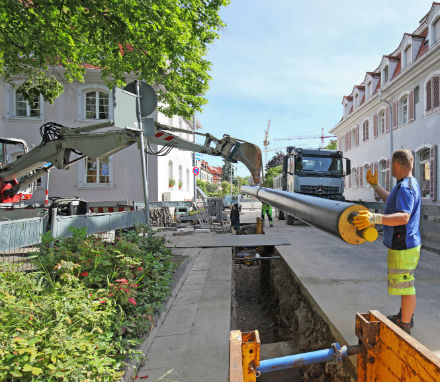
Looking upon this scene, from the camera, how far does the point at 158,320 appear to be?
277 centimetres

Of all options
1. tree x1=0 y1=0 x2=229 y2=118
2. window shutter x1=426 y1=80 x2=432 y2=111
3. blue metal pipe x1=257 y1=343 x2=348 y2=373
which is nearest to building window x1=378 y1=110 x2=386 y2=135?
window shutter x1=426 y1=80 x2=432 y2=111

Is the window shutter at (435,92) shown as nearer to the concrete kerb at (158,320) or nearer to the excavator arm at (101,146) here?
the excavator arm at (101,146)

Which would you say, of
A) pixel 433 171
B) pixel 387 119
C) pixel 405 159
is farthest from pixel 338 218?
pixel 387 119

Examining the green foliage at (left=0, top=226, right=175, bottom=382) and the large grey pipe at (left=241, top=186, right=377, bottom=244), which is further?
the large grey pipe at (left=241, top=186, right=377, bottom=244)

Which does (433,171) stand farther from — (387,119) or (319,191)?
(319,191)

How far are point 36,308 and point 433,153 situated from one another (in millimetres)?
16281

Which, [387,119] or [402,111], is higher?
[402,111]

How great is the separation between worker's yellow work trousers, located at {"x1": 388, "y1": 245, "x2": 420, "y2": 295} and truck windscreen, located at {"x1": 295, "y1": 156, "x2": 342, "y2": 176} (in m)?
8.89

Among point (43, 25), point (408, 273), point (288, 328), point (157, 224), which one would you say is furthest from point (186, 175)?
point (408, 273)

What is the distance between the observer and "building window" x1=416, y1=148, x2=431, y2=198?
13.9 metres

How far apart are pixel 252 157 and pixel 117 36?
10.9 ft

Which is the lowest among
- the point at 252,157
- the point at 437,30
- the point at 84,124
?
the point at 252,157

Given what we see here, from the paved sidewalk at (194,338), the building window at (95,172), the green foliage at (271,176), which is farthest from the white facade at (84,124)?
the green foliage at (271,176)

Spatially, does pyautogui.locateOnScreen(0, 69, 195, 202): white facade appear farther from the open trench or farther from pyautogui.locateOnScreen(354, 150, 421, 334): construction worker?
pyautogui.locateOnScreen(354, 150, 421, 334): construction worker
